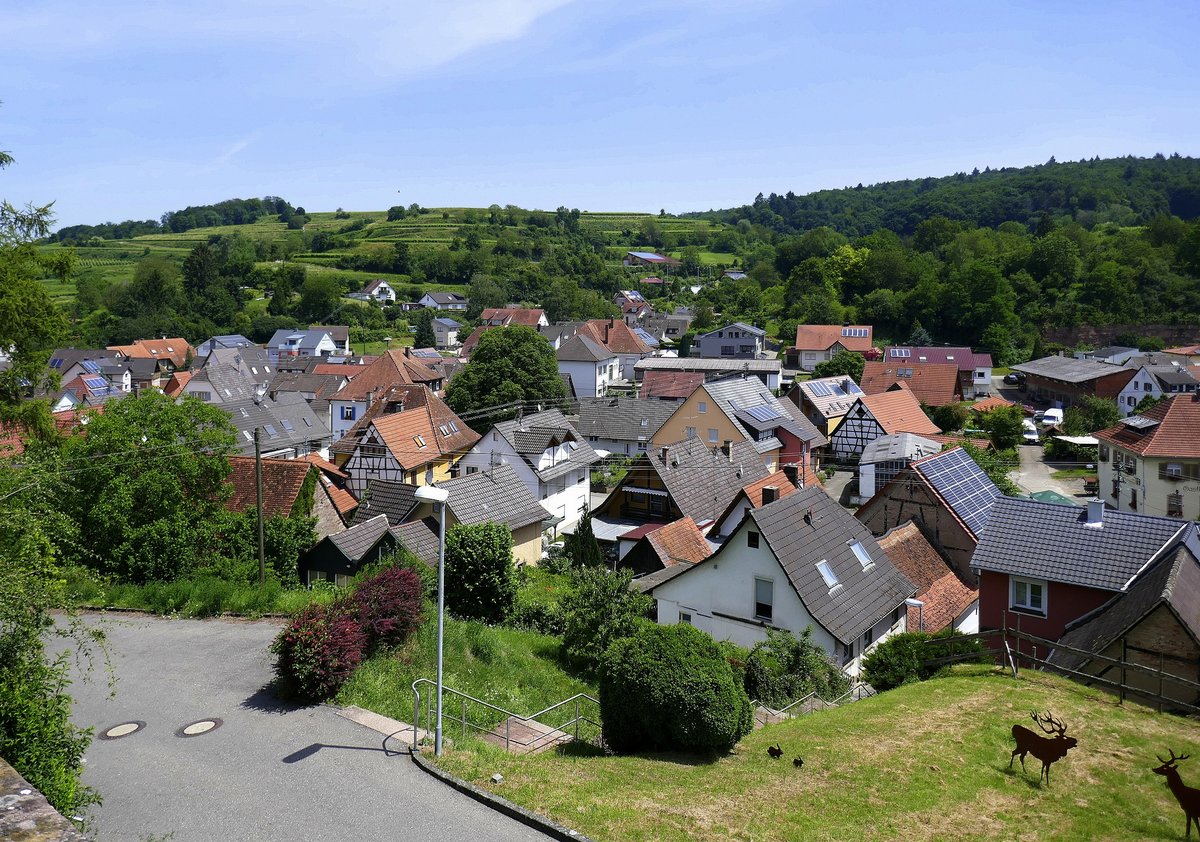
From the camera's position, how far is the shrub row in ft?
48.0

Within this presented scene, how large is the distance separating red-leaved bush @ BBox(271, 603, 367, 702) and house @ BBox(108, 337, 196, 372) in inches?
3687

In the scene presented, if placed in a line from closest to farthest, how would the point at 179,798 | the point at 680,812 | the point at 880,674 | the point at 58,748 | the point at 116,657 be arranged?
the point at 58,748
the point at 680,812
the point at 179,798
the point at 116,657
the point at 880,674

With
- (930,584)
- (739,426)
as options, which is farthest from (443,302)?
(930,584)

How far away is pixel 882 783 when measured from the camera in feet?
38.9

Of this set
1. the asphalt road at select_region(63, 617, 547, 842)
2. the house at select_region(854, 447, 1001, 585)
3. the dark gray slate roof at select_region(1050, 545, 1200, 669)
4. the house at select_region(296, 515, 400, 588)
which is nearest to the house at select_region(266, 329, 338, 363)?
the house at select_region(296, 515, 400, 588)

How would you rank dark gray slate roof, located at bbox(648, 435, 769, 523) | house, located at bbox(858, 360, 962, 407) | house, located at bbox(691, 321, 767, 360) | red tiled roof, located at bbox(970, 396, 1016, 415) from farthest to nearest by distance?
1. house, located at bbox(691, 321, 767, 360)
2. house, located at bbox(858, 360, 962, 407)
3. red tiled roof, located at bbox(970, 396, 1016, 415)
4. dark gray slate roof, located at bbox(648, 435, 769, 523)

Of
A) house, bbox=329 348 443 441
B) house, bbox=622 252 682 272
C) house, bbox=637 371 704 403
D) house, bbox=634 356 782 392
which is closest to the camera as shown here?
house, bbox=329 348 443 441

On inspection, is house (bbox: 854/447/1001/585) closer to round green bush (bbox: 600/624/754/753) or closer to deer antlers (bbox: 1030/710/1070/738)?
deer antlers (bbox: 1030/710/1070/738)

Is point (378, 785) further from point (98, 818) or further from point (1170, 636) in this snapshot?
point (1170, 636)

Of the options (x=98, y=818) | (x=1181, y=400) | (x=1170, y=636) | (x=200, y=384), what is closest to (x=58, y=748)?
(x=98, y=818)

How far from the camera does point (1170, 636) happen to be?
1568 centimetres

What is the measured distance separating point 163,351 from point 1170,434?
104036 millimetres

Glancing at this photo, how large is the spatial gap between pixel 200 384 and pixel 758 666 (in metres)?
63.2

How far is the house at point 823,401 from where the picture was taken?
6144 centimetres
